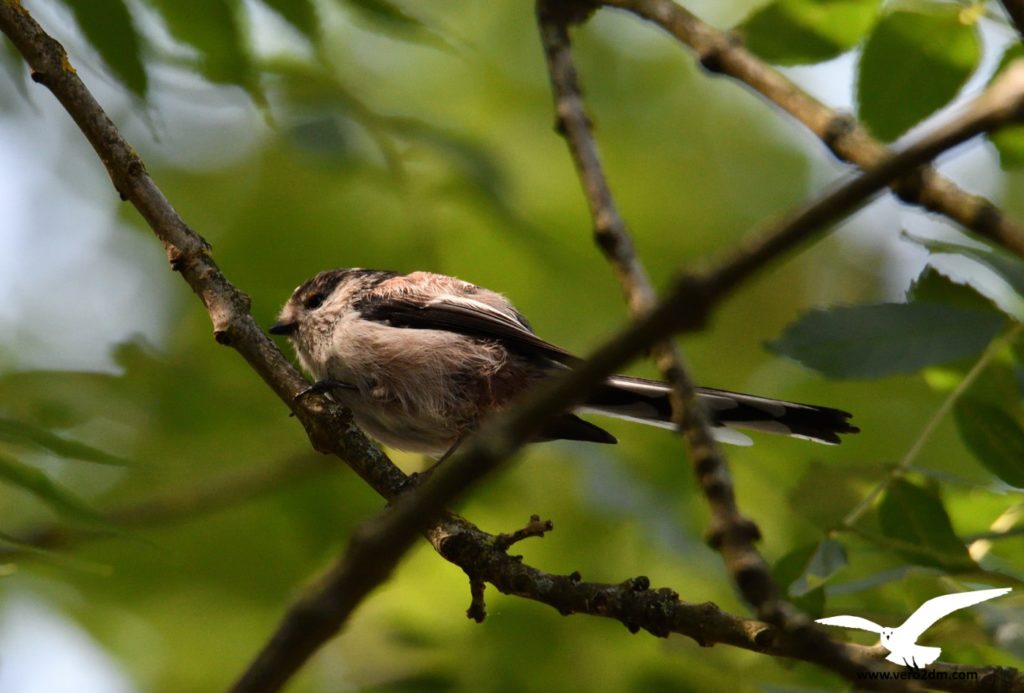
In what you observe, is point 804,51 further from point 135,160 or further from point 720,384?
point 720,384

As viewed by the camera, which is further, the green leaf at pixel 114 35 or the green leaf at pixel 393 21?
the green leaf at pixel 393 21

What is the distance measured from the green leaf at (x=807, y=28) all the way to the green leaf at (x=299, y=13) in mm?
1425

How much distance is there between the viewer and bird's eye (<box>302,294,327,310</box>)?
16.0 ft

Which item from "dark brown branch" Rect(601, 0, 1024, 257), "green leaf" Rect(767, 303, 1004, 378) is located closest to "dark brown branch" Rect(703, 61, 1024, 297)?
"dark brown branch" Rect(601, 0, 1024, 257)

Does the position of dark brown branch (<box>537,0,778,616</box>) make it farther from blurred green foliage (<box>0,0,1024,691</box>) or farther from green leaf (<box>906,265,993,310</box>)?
green leaf (<box>906,265,993,310</box>)

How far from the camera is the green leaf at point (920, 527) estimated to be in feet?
8.93

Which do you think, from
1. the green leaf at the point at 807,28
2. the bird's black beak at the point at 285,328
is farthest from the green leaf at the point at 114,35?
the bird's black beak at the point at 285,328

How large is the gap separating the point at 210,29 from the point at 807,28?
6.18ft

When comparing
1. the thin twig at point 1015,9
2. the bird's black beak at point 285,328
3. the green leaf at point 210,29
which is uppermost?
the bird's black beak at point 285,328

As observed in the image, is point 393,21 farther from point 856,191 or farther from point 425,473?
point 856,191

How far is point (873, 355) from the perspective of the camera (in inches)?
100

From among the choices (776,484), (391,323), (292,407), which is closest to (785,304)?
(776,484)

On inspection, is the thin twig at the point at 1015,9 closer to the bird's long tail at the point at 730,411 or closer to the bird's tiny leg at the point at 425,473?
the bird's long tail at the point at 730,411

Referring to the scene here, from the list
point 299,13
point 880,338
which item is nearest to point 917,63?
point 880,338
